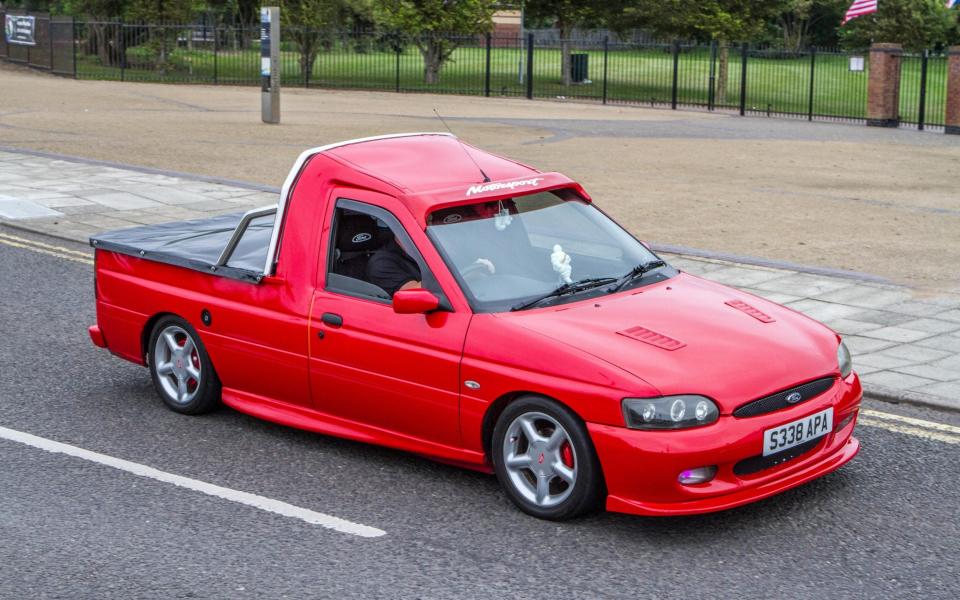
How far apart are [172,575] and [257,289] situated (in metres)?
2.12

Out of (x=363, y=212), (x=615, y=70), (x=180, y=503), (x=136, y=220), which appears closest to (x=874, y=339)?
(x=363, y=212)

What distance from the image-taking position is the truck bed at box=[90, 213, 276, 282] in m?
7.23

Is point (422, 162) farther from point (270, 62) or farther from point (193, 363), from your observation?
point (270, 62)

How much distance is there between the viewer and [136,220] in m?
14.2

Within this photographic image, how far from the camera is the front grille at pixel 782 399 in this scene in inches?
221

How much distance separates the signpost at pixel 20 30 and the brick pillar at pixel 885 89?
27615 millimetres

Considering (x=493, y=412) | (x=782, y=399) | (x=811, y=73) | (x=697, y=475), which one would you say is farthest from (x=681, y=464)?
(x=811, y=73)

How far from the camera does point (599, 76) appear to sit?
49000 mm

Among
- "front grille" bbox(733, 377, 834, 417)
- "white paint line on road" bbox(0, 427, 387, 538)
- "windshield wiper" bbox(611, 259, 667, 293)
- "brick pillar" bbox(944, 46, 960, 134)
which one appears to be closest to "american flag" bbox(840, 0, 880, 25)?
"brick pillar" bbox(944, 46, 960, 134)

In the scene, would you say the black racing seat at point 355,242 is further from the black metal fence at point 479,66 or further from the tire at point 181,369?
the black metal fence at point 479,66

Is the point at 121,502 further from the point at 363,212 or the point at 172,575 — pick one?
the point at 363,212

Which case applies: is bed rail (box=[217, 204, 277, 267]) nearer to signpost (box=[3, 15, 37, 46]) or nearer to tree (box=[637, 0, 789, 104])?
tree (box=[637, 0, 789, 104])

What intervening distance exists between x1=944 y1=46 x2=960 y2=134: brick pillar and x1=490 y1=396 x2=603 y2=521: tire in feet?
87.4

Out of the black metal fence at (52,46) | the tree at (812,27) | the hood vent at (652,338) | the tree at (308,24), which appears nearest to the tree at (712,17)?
the tree at (308,24)
